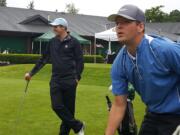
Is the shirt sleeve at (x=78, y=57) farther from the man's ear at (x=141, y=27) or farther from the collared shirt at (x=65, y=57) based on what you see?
the man's ear at (x=141, y=27)

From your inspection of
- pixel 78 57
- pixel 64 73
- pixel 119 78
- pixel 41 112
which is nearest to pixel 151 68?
pixel 119 78

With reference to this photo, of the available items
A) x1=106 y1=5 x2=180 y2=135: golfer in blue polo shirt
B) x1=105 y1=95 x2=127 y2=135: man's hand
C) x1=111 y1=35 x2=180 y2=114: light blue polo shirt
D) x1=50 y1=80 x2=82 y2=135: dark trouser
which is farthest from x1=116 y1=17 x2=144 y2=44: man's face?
x1=50 y1=80 x2=82 y2=135: dark trouser

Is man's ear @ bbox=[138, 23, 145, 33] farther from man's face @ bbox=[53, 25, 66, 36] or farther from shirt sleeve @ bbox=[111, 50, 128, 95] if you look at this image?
man's face @ bbox=[53, 25, 66, 36]

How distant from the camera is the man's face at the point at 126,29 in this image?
445cm

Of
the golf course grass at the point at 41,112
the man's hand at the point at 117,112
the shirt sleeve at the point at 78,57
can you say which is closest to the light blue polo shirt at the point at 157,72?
the man's hand at the point at 117,112

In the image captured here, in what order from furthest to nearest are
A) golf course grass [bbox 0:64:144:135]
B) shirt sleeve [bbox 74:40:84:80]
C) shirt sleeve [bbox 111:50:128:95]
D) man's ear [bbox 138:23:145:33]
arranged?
golf course grass [bbox 0:64:144:135]
shirt sleeve [bbox 74:40:84:80]
shirt sleeve [bbox 111:50:128:95]
man's ear [bbox 138:23:145:33]

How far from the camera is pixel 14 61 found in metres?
39.3

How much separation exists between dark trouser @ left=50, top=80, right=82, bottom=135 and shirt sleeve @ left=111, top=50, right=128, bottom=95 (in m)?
4.15

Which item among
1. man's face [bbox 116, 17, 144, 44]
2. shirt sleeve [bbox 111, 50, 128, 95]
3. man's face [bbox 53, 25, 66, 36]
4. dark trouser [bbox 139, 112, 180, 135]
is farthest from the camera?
man's face [bbox 53, 25, 66, 36]

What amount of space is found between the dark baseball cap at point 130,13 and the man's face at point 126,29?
0.12 feet

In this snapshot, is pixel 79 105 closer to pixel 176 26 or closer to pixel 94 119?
pixel 94 119

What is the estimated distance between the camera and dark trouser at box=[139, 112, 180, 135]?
4.69 meters

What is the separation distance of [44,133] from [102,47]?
46.7 m

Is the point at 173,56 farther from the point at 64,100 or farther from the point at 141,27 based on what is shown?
the point at 64,100
